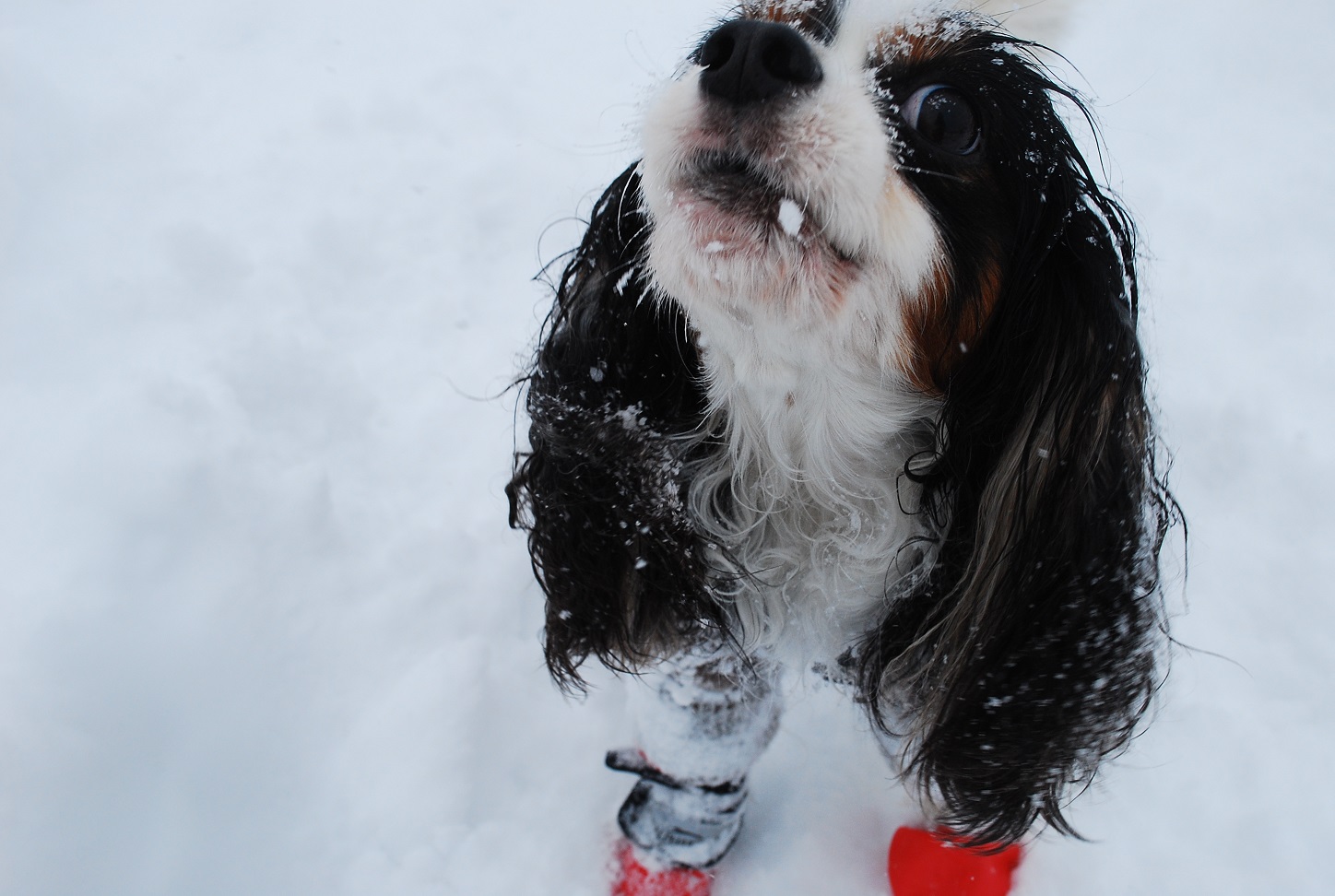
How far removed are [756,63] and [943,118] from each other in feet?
0.81

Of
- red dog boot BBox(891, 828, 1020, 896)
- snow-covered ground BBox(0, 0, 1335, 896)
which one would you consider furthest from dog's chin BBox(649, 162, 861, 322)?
red dog boot BBox(891, 828, 1020, 896)

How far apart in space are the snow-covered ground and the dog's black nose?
1.28 feet

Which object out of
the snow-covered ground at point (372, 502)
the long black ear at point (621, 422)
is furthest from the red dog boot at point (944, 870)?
the long black ear at point (621, 422)

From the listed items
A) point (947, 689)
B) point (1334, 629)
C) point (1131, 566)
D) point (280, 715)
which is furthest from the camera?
point (1334, 629)

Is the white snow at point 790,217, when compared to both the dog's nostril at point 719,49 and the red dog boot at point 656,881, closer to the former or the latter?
the dog's nostril at point 719,49

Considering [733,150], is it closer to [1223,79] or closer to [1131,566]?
[1131,566]

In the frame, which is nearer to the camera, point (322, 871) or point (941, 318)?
point (941, 318)

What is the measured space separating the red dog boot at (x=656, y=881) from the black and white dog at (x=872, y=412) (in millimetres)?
396

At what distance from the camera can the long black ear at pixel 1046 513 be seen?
107 cm

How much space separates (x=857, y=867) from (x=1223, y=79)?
3373 mm

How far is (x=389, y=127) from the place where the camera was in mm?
3051

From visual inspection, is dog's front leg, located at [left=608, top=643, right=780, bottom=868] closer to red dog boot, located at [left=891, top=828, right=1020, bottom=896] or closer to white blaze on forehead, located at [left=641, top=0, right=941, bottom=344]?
red dog boot, located at [left=891, top=828, right=1020, bottom=896]

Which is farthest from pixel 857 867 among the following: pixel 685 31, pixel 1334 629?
pixel 685 31

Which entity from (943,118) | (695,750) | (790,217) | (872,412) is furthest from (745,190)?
(695,750)
